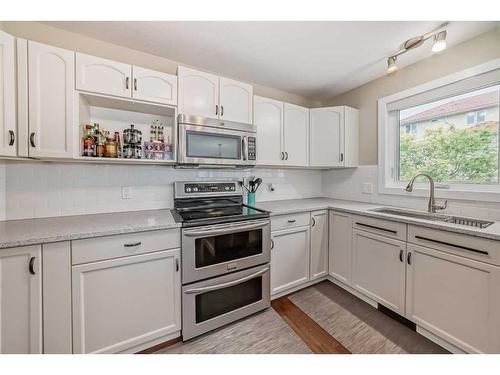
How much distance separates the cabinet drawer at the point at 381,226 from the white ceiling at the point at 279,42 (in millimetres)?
1478

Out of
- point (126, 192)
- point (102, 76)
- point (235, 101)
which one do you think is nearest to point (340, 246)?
point (235, 101)

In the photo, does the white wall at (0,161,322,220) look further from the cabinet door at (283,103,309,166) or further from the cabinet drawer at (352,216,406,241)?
the cabinet drawer at (352,216,406,241)

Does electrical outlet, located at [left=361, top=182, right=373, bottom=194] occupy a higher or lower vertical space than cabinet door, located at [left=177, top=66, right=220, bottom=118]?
lower

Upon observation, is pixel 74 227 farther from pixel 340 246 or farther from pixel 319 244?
pixel 340 246

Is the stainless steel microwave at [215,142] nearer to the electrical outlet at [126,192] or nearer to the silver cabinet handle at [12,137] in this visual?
the electrical outlet at [126,192]

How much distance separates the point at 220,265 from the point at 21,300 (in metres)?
1.10

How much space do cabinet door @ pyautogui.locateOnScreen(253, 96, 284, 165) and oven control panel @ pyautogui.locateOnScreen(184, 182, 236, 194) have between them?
0.41 m

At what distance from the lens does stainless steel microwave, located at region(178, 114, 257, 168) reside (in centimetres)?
169

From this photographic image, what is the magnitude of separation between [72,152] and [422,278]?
2.60 metres

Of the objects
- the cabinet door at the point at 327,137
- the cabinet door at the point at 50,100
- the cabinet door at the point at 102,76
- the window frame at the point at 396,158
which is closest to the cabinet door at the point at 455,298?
the window frame at the point at 396,158

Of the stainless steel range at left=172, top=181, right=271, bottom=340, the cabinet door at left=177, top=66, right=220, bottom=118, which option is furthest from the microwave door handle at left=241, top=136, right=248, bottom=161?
the stainless steel range at left=172, top=181, right=271, bottom=340

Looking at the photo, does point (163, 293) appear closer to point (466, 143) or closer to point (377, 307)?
point (377, 307)

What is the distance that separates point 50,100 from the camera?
1.33 metres

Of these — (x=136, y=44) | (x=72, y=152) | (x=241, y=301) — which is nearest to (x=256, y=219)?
(x=241, y=301)
